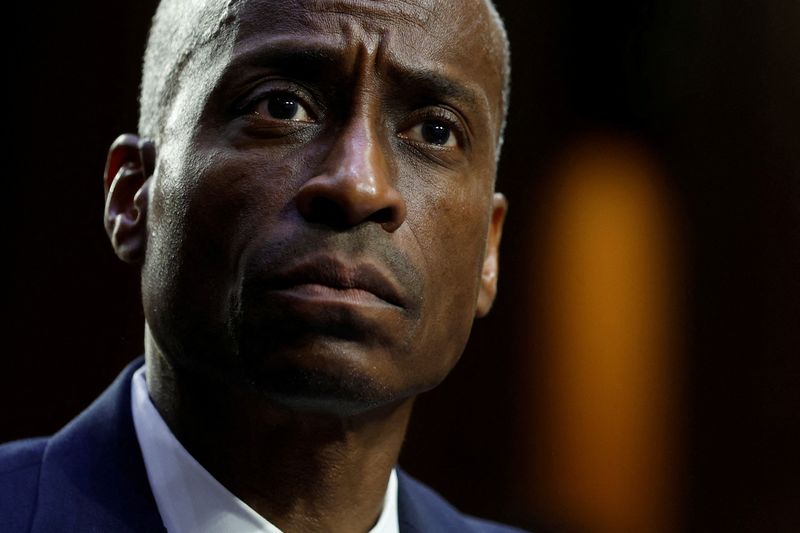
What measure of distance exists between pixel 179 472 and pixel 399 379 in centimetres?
41

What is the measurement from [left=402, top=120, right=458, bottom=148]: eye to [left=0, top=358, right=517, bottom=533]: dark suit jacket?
2.32 ft

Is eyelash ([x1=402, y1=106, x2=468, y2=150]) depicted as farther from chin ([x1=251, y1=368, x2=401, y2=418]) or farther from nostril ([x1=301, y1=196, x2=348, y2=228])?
chin ([x1=251, y1=368, x2=401, y2=418])

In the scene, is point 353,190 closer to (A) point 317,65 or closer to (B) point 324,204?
(B) point 324,204

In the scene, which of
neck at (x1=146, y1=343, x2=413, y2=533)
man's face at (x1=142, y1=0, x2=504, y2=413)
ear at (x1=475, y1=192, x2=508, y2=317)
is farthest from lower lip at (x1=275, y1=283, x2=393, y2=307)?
ear at (x1=475, y1=192, x2=508, y2=317)

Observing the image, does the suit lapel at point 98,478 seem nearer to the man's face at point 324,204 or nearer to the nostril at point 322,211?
the man's face at point 324,204

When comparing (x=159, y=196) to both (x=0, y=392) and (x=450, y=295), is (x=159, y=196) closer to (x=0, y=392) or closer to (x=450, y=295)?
(x=450, y=295)

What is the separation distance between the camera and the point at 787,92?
294cm

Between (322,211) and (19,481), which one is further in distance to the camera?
(19,481)

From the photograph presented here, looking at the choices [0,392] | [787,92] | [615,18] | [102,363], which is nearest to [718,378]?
[787,92]

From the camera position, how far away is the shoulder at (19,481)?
66.4 inches

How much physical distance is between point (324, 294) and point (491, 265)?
686mm

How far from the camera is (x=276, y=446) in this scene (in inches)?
68.2

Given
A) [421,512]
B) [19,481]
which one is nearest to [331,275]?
[19,481]

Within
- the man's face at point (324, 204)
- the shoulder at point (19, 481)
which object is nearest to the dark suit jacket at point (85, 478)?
the shoulder at point (19, 481)
